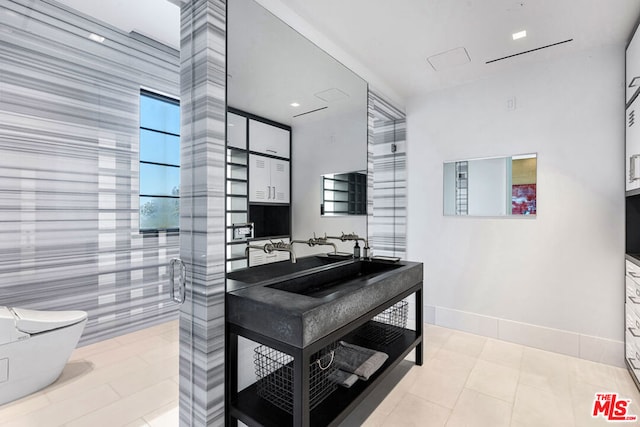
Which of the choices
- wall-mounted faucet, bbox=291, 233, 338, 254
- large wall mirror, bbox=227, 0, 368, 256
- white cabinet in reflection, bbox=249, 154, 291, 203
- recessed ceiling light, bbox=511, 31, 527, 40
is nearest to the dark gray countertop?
wall-mounted faucet, bbox=291, 233, 338, 254

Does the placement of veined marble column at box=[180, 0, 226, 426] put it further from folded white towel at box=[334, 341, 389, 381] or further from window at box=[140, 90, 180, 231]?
window at box=[140, 90, 180, 231]

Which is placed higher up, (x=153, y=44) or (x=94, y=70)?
(x=153, y=44)

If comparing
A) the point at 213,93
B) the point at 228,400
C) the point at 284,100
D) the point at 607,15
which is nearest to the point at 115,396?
the point at 228,400

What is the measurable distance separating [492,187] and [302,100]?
220 cm

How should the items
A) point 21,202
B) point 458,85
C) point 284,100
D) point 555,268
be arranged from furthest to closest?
point 458,85 < point 555,268 < point 21,202 < point 284,100

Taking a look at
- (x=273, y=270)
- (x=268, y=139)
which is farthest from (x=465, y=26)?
(x=273, y=270)

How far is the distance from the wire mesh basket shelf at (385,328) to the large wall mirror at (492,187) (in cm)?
130

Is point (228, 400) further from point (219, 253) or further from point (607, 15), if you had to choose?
point (607, 15)

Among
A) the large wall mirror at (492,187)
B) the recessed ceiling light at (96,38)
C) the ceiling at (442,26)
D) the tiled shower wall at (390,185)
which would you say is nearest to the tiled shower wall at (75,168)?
the recessed ceiling light at (96,38)

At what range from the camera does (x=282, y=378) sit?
1.72 metres

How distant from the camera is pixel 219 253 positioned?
1.54 m

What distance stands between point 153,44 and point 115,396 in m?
3.28

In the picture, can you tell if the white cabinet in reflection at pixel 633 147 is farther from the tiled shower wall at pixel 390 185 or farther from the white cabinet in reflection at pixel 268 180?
the white cabinet in reflection at pixel 268 180

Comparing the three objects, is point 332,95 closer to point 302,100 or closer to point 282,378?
point 302,100
